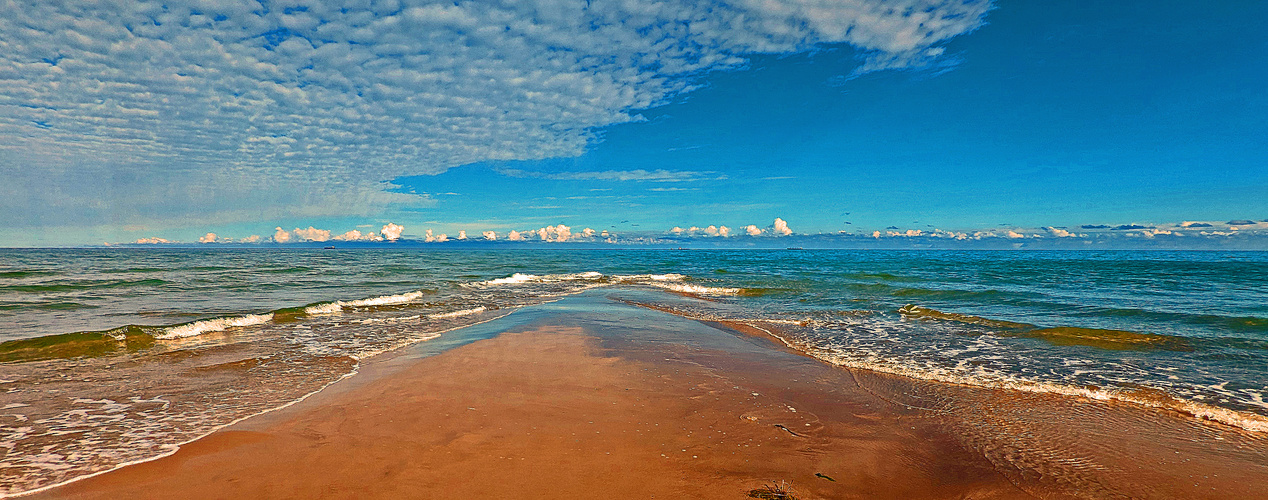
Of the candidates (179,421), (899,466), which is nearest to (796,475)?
(899,466)

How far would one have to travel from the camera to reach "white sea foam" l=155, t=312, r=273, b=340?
1022cm

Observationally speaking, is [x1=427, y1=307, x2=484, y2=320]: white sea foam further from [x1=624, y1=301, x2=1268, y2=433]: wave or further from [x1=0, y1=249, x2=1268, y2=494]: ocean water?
[x1=624, y1=301, x2=1268, y2=433]: wave

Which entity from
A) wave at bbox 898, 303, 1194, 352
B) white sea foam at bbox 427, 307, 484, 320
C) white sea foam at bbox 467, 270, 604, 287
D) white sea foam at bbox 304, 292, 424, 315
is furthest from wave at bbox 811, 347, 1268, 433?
white sea foam at bbox 467, 270, 604, 287

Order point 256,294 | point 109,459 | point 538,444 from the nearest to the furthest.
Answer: point 109,459 → point 538,444 → point 256,294

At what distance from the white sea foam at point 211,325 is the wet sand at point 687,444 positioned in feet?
19.9

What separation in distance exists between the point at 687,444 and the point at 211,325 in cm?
1173

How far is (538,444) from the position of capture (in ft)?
15.2

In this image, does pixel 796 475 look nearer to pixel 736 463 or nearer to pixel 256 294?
pixel 736 463

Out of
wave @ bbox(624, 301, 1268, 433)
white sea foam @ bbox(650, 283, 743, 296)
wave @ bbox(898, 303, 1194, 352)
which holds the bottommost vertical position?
white sea foam @ bbox(650, 283, 743, 296)

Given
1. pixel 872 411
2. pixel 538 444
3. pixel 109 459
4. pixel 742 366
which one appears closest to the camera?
pixel 109 459

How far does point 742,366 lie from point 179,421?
7065 millimetres

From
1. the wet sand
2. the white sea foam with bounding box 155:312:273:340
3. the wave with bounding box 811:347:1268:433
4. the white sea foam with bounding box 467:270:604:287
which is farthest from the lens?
the white sea foam with bounding box 467:270:604:287

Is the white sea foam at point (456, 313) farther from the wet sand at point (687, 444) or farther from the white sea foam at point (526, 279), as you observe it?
the white sea foam at point (526, 279)

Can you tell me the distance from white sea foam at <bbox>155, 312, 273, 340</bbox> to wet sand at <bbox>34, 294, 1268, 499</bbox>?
6.05 metres
